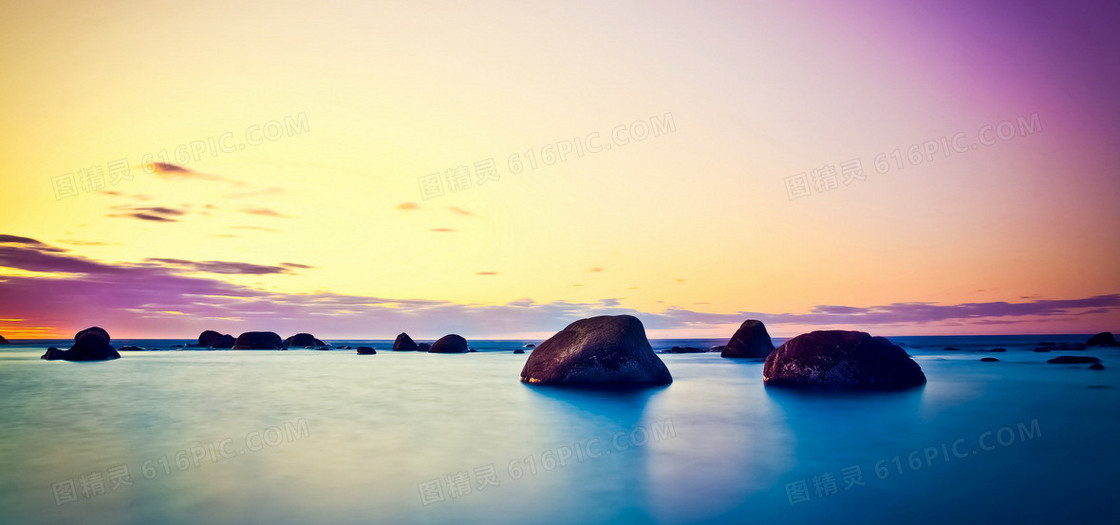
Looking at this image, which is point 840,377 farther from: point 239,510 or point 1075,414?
point 239,510

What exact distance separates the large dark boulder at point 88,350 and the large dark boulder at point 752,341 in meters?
41.9

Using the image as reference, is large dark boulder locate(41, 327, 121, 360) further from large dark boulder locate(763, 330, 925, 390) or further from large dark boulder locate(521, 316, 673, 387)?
large dark boulder locate(763, 330, 925, 390)

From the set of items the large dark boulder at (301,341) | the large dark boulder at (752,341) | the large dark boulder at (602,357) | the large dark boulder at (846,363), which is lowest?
the large dark boulder at (752,341)

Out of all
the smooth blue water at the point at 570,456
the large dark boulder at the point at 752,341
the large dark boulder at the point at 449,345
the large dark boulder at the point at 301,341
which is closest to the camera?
the smooth blue water at the point at 570,456

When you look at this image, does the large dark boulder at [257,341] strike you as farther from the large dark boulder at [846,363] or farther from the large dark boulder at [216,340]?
the large dark boulder at [846,363]

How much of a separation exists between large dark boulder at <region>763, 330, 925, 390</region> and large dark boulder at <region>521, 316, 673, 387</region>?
14.6 ft

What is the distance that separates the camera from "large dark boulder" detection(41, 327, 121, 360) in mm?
38375

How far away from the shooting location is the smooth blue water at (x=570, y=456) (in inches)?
255

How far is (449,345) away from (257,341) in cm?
3079

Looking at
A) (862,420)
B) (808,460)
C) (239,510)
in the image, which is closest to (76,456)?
(239,510)

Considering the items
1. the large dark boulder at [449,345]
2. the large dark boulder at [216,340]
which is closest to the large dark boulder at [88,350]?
the large dark boulder at [449,345]

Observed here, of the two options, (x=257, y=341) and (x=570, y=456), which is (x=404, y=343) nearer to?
(x=257, y=341)

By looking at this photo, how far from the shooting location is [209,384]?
2184cm

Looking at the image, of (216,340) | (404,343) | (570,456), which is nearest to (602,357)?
(570,456)
